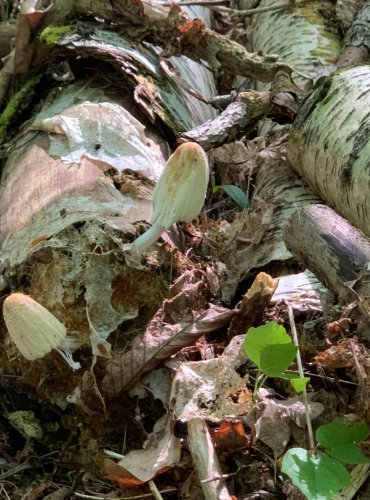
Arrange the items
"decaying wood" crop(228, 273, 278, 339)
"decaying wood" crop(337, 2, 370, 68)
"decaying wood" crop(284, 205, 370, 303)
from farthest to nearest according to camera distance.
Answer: "decaying wood" crop(337, 2, 370, 68) → "decaying wood" crop(228, 273, 278, 339) → "decaying wood" crop(284, 205, 370, 303)

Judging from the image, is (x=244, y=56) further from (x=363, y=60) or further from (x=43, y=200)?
(x=43, y=200)

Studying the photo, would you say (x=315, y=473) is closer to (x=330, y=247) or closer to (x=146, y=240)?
(x=330, y=247)

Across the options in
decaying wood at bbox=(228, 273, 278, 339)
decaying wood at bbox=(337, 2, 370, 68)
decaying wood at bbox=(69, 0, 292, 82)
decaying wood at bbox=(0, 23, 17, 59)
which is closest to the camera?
decaying wood at bbox=(228, 273, 278, 339)

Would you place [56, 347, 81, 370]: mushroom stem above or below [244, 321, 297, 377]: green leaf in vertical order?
below

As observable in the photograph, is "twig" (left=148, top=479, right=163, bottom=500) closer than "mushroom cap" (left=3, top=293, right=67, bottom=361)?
Yes

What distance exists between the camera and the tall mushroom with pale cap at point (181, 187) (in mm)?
1900

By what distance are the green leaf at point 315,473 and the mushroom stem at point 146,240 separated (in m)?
0.83

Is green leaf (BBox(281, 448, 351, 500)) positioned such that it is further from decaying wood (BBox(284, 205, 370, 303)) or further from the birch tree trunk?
decaying wood (BBox(284, 205, 370, 303))

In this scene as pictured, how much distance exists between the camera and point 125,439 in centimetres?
188

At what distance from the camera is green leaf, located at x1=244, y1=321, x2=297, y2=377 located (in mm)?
1596

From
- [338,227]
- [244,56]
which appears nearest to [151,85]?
[244,56]

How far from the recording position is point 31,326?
1.76m

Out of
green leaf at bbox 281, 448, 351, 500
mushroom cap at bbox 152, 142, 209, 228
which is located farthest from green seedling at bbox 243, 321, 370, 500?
mushroom cap at bbox 152, 142, 209, 228

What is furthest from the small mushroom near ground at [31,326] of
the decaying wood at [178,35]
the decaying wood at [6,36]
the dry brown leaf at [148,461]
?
the decaying wood at [6,36]
